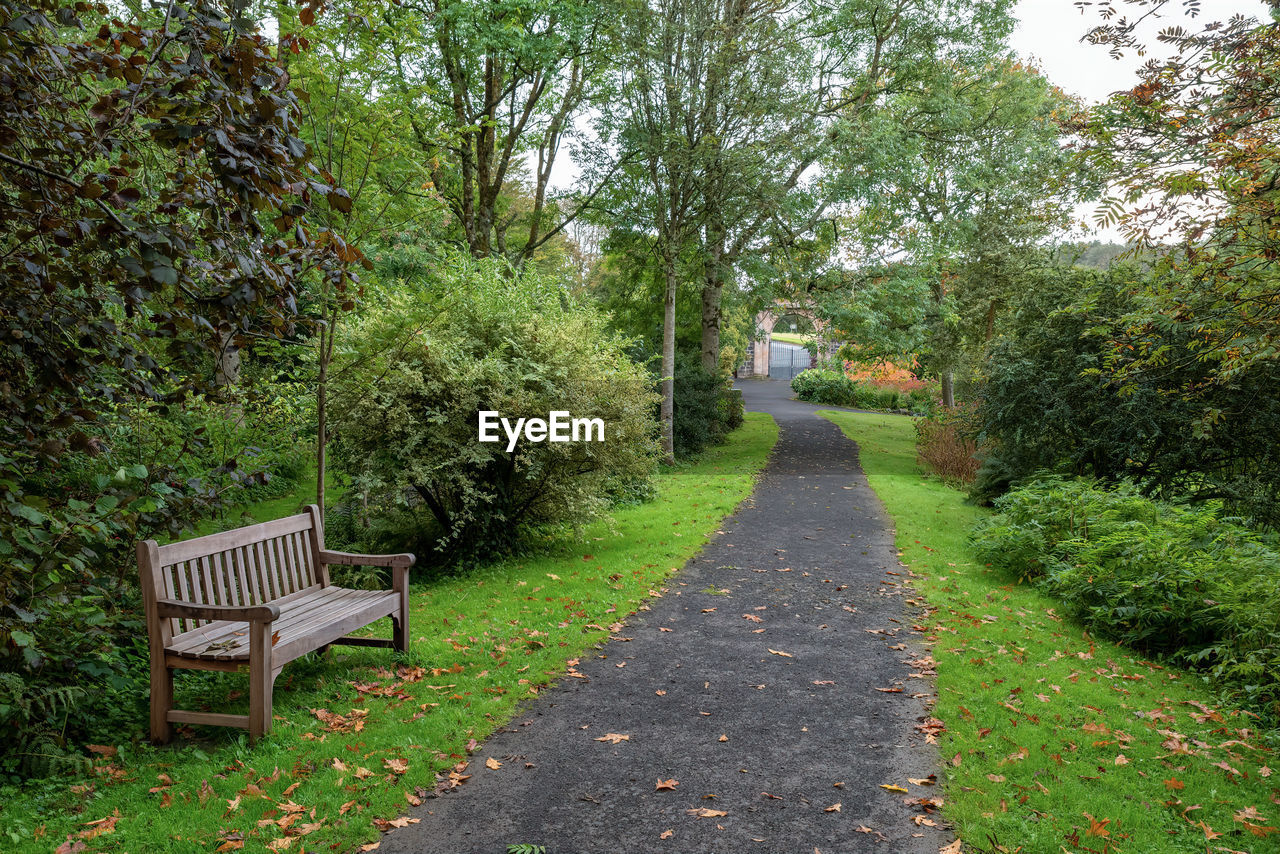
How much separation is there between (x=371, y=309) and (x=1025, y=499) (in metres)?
8.11

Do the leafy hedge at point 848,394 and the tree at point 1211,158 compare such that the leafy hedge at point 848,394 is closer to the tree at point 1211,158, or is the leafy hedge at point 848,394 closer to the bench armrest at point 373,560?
the tree at point 1211,158

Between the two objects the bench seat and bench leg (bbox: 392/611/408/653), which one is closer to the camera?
the bench seat

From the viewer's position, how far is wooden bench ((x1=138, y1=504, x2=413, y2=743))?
4137 mm

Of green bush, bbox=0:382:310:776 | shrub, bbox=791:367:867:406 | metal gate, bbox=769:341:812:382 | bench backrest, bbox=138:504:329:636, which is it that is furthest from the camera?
metal gate, bbox=769:341:812:382

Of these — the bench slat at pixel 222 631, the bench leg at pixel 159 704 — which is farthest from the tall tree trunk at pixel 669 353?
the bench leg at pixel 159 704

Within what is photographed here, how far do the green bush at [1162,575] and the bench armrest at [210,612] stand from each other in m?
6.18

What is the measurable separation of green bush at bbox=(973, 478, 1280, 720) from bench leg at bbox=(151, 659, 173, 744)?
22.1ft

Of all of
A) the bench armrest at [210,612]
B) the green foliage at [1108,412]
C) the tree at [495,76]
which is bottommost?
the bench armrest at [210,612]

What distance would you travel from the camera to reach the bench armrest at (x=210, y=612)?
13.4 ft

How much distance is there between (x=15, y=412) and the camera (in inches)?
143

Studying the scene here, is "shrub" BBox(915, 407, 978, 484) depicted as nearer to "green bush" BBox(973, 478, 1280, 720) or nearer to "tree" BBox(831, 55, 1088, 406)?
"tree" BBox(831, 55, 1088, 406)

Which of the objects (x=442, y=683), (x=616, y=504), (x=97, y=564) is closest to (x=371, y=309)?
(x=97, y=564)

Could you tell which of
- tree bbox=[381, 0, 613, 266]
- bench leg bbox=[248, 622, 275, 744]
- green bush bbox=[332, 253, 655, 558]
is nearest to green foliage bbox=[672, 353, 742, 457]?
tree bbox=[381, 0, 613, 266]

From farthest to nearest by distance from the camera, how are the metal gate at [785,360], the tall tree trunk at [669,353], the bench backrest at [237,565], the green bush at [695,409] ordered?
the metal gate at [785,360] → the green bush at [695,409] → the tall tree trunk at [669,353] → the bench backrest at [237,565]
